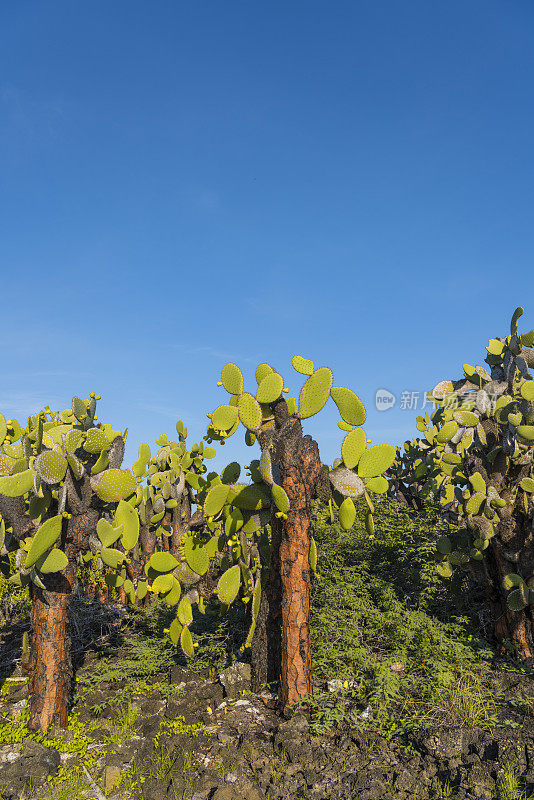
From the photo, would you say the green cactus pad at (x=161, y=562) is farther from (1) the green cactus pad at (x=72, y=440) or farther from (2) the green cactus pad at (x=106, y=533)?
(1) the green cactus pad at (x=72, y=440)

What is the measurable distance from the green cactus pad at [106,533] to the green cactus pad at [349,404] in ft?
7.70

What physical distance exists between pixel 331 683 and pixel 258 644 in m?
0.76

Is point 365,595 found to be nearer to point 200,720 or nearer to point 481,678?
point 481,678

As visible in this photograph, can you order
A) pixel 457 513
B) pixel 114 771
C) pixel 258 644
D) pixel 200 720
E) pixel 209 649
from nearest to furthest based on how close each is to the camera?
pixel 114 771 < pixel 200 720 < pixel 258 644 < pixel 209 649 < pixel 457 513

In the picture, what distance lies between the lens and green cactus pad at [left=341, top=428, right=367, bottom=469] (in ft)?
16.8

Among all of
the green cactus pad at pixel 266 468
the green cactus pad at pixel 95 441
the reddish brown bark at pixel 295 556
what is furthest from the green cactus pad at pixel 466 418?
the green cactus pad at pixel 95 441

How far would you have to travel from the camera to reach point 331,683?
5238 millimetres

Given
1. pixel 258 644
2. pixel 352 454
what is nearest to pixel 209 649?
pixel 258 644

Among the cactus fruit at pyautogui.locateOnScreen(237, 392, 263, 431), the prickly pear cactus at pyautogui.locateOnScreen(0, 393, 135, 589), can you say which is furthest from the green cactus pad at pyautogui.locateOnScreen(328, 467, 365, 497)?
the prickly pear cactus at pyautogui.locateOnScreen(0, 393, 135, 589)

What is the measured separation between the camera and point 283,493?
4594mm

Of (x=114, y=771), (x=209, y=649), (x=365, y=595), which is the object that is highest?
(x=365, y=595)

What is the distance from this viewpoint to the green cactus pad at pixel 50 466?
15.6 ft

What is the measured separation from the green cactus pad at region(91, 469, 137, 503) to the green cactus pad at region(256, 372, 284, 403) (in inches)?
57.1

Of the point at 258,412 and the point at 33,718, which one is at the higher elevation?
the point at 258,412
